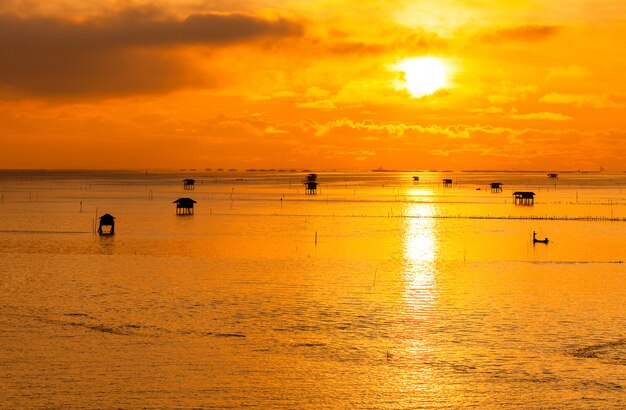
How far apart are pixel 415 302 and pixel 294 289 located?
6.77 metres

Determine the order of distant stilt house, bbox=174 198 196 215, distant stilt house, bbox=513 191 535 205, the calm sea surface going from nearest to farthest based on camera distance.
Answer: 1. the calm sea surface
2. distant stilt house, bbox=174 198 196 215
3. distant stilt house, bbox=513 191 535 205

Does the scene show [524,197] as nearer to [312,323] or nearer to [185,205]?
[185,205]

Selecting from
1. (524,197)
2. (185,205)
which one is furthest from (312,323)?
(524,197)

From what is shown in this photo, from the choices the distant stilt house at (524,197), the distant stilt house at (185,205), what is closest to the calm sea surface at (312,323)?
the distant stilt house at (185,205)

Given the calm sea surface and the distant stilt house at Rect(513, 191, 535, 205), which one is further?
the distant stilt house at Rect(513, 191, 535, 205)

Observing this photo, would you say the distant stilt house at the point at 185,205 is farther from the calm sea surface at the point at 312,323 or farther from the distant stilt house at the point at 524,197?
the distant stilt house at the point at 524,197

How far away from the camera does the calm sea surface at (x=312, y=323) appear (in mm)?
21984

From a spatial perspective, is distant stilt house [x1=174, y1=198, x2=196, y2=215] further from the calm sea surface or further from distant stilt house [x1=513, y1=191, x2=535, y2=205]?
distant stilt house [x1=513, y1=191, x2=535, y2=205]

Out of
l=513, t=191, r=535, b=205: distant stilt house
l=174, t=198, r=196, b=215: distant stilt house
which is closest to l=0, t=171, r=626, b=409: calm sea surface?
l=174, t=198, r=196, b=215: distant stilt house

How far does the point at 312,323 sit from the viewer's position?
2997 cm

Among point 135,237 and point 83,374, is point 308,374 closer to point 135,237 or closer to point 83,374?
point 83,374

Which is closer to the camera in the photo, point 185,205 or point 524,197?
point 185,205

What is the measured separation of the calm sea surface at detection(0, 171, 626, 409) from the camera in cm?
2198

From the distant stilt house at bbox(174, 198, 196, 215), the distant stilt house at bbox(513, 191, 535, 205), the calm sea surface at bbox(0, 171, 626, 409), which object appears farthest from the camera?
the distant stilt house at bbox(513, 191, 535, 205)
